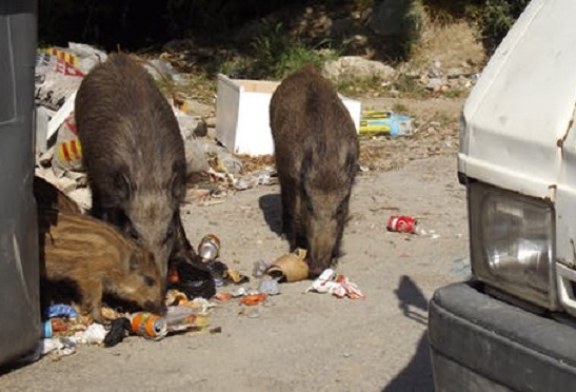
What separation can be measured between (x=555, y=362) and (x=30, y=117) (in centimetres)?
324

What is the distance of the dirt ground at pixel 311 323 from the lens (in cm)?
585

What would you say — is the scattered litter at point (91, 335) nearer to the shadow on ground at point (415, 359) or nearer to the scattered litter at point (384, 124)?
the shadow on ground at point (415, 359)

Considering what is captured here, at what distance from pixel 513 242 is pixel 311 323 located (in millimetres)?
3660


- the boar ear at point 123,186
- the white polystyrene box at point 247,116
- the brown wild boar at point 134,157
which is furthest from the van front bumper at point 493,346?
the white polystyrene box at point 247,116

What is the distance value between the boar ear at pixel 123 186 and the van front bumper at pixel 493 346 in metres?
4.75

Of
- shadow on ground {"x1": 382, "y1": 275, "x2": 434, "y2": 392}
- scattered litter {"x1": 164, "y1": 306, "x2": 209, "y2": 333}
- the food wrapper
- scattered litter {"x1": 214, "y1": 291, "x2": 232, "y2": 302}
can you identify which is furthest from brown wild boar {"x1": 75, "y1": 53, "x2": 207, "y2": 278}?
shadow on ground {"x1": 382, "y1": 275, "x2": 434, "y2": 392}

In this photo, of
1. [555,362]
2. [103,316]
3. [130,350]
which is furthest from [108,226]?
[555,362]

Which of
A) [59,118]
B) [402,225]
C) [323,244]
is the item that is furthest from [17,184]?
[59,118]

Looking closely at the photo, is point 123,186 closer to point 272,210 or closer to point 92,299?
point 92,299

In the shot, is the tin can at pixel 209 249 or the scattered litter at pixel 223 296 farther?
the tin can at pixel 209 249

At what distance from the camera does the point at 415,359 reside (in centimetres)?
603

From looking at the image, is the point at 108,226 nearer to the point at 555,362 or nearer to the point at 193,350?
the point at 193,350

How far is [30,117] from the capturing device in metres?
5.46

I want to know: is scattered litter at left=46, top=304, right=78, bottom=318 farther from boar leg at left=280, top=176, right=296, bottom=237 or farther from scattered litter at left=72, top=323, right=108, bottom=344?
boar leg at left=280, top=176, right=296, bottom=237
